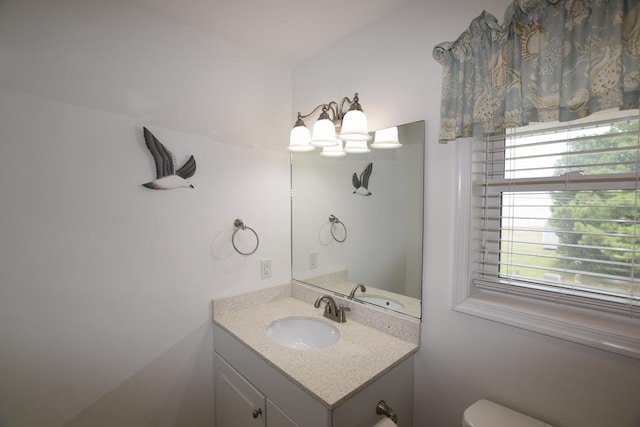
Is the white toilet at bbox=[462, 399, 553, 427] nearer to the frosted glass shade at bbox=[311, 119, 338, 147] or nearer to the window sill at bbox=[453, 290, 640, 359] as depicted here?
the window sill at bbox=[453, 290, 640, 359]

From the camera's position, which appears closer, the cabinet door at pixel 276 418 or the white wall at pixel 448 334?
the white wall at pixel 448 334

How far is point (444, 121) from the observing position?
1.17 metres

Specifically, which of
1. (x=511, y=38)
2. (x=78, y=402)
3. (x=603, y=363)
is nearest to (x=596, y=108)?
(x=511, y=38)

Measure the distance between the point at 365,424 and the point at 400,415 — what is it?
0.29 m

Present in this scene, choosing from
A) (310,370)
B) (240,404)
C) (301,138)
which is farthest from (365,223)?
(240,404)

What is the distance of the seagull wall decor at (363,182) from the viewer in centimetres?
163

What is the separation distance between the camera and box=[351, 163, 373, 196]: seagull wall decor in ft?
5.36

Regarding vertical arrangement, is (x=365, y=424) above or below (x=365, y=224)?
below

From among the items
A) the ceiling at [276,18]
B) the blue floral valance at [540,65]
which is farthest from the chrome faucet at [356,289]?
the ceiling at [276,18]

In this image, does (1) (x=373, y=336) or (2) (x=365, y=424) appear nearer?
(2) (x=365, y=424)

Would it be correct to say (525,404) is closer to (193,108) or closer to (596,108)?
(596,108)

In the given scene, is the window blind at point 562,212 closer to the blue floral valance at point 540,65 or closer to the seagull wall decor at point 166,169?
the blue floral valance at point 540,65

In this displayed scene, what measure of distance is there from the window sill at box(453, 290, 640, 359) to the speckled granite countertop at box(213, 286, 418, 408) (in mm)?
404

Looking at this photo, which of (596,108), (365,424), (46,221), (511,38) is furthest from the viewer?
(46,221)
